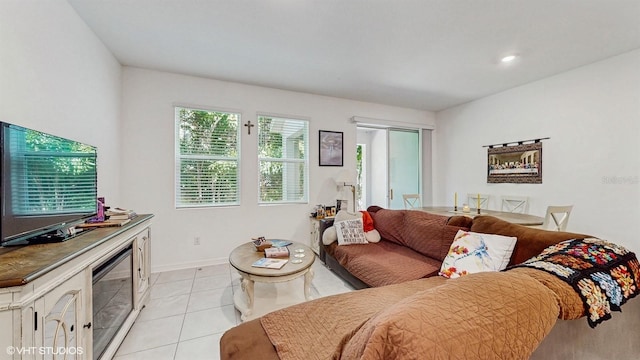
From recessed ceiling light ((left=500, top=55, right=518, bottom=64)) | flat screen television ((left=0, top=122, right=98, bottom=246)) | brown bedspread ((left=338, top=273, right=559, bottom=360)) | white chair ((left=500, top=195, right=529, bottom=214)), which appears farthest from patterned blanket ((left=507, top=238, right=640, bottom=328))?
white chair ((left=500, top=195, right=529, bottom=214))

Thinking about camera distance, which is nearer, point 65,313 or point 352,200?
point 65,313

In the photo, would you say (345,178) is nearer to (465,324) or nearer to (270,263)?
(270,263)

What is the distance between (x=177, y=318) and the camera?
2.22 meters

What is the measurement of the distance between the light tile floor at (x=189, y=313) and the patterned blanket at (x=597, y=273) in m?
2.04

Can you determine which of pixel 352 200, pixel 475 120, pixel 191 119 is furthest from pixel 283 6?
pixel 475 120

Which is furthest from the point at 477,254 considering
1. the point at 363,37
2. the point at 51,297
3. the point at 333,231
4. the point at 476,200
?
the point at 476,200

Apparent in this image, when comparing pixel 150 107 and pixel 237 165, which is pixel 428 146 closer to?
pixel 237 165

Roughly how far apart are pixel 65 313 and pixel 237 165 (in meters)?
2.83

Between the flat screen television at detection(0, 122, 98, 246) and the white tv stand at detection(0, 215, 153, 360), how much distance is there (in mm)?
116

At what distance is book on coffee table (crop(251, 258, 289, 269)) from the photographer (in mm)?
2152

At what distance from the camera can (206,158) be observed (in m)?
3.68

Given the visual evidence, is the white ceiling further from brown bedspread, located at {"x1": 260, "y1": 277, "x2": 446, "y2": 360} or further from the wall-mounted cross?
brown bedspread, located at {"x1": 260, "y1": 277, "x2": 446, "y2": 360}

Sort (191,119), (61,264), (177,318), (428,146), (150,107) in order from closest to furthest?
(61,264)
(177,318)
(150,107)
(191,119)
(428,146)

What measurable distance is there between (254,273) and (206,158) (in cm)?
228
